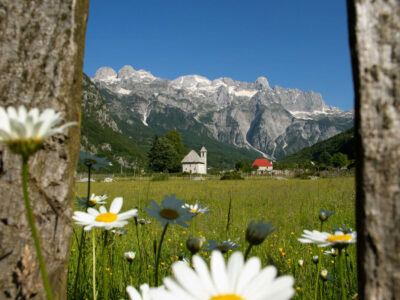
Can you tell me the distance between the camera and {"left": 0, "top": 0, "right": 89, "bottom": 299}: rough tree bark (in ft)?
2.80

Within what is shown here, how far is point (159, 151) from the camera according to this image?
168 feet

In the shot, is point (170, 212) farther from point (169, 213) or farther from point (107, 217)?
point (107, 217)

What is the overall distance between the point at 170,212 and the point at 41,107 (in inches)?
24.8

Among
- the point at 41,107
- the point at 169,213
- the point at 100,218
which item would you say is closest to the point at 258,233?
the point at 169,213

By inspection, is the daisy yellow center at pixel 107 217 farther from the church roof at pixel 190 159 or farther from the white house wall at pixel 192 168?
the church roof at pixel 190 159

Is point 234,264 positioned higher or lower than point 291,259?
higher

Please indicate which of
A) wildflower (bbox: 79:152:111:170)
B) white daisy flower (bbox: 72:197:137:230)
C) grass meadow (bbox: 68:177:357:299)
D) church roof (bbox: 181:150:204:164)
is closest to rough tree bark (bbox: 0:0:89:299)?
white daisy flower (bbox: 72:197:137:230)

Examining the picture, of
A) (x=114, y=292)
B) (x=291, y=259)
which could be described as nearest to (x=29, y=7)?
(x=114, y=292)

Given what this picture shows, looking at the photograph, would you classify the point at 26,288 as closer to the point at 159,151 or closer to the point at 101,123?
the point at 159,151

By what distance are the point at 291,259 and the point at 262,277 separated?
243cm

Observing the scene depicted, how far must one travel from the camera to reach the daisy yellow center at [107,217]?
1.02 meters

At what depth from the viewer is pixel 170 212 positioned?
3.95 feet

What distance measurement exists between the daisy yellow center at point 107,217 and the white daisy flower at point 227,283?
0.56 m

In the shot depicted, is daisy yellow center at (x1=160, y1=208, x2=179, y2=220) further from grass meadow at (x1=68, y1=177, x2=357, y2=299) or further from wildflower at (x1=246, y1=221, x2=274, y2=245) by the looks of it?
wildflower at (x1=246, y1=221, x2=274, y2=245)
